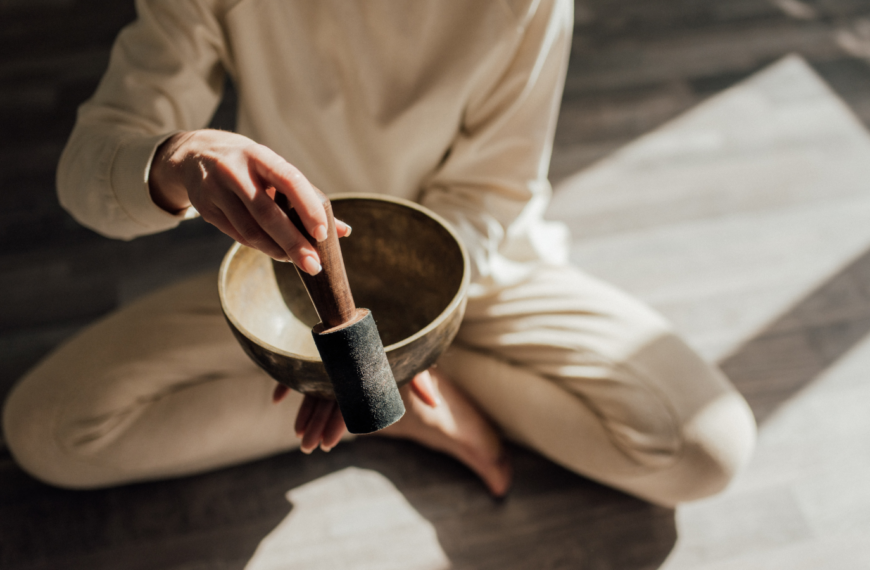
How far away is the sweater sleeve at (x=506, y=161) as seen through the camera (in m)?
0.92

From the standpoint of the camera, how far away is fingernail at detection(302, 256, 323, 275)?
0.56m

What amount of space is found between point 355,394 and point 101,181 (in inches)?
16.6

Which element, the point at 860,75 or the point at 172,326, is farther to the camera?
the point at 860,75

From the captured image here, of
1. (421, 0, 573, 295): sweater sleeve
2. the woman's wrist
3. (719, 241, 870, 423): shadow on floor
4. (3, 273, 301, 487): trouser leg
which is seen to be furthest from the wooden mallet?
(719, 241, 870, 423): shadow on floor

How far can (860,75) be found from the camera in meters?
1.92

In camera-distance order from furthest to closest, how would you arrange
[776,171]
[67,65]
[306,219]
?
[67,65] < [776,171] < [306,219]

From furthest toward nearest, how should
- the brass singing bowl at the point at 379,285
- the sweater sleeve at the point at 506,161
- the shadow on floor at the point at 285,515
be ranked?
1. the shadow on floor at the point at 285,515
2. the sweater sleeve at the point at 506,161
3. the brass singing bowl at the point at 379,285

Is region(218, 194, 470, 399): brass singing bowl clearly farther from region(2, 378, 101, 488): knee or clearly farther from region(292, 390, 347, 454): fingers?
region(2, 378, 101, 488): knee

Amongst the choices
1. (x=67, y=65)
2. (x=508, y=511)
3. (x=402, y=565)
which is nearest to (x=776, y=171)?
(x=508, y=511)

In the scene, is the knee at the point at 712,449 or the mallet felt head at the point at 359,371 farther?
the knee at the point at 712,449

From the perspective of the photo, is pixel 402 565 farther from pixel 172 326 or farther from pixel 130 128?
pixel 130 128

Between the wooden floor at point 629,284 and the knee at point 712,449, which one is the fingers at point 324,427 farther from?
the knee at point 712,449

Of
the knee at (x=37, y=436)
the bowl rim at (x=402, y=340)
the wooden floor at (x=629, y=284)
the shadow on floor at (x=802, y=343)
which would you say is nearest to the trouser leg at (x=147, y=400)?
the knee at (x=37, y=436)

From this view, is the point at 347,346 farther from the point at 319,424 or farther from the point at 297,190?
the point at 319,424
